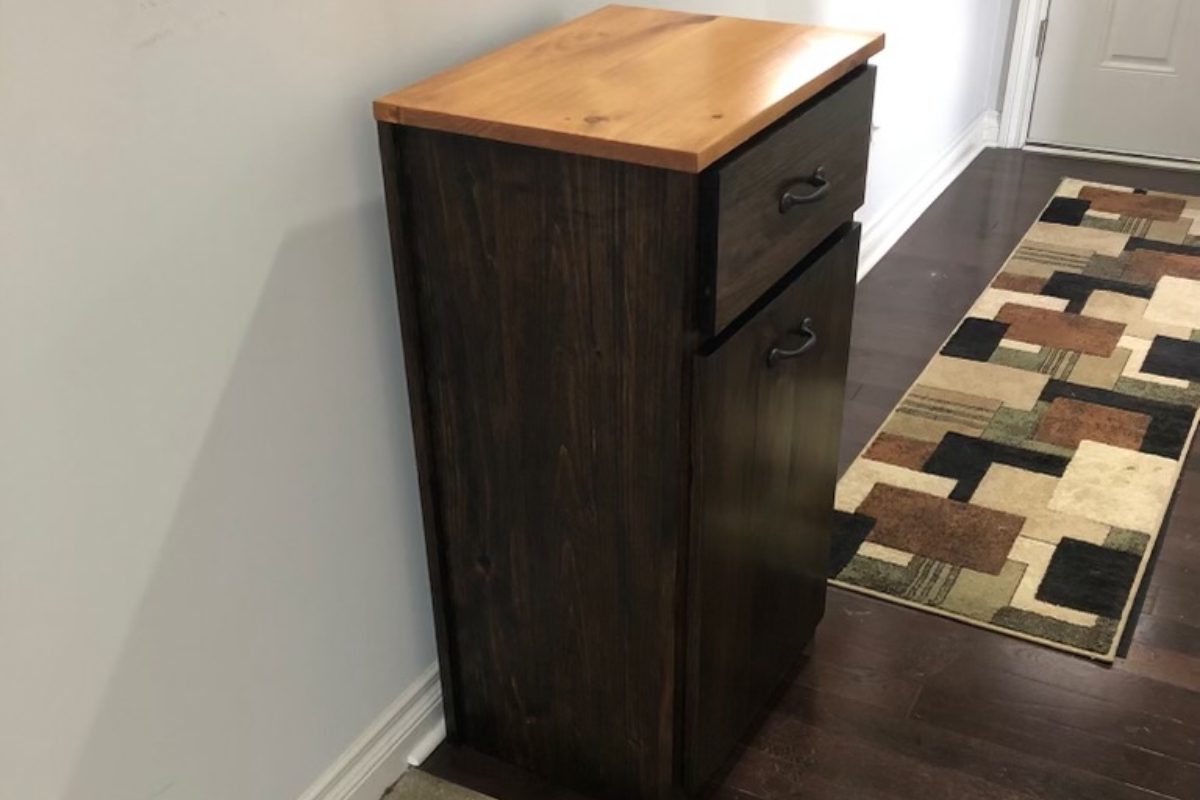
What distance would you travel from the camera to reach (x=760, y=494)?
156 cm

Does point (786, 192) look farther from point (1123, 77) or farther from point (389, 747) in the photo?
point (1123, 77)

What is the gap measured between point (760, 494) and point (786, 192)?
1.27 ft

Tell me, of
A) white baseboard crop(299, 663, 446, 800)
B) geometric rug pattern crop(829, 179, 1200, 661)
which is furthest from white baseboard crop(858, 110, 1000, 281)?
white baseboard crop(299, 663, 446, 800)

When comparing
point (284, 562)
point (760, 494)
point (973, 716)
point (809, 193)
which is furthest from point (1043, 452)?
point (284, 562)

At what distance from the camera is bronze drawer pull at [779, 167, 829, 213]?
1.39 m

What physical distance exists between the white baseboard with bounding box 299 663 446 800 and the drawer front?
73 cm

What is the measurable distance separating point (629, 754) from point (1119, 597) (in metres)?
0.93

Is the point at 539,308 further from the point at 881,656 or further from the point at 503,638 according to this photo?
the point at 881,656

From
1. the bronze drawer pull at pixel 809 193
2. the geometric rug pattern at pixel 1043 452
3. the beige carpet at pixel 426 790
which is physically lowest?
the geometric rug pattern at pixel 1043 452

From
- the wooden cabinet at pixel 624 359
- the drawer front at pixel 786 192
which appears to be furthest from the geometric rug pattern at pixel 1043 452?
the drawer front at pixel 786 192

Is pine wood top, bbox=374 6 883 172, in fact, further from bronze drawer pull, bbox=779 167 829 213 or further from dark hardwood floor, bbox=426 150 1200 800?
dark hardwood floor, bbox=426 150 1200 800

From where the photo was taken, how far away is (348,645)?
158 cm

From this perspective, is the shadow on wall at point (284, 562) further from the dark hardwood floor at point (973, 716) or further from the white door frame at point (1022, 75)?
the white door frame at point (1022, 75)

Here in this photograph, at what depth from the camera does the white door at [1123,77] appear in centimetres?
382
